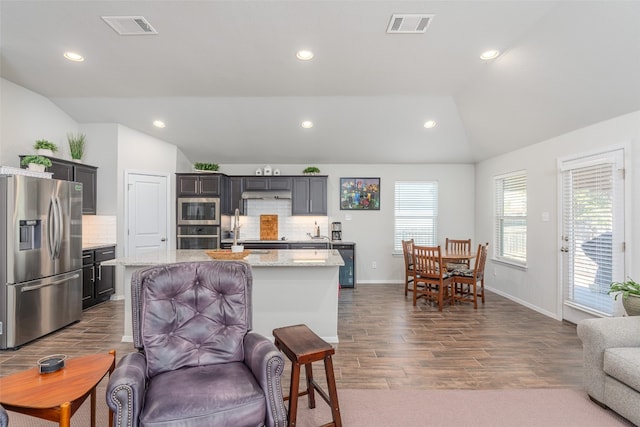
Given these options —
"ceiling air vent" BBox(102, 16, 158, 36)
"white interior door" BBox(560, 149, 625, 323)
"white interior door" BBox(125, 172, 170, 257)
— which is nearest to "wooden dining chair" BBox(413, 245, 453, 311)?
"white interior door" BBox(560, 149, 625, 323)

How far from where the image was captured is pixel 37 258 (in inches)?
137

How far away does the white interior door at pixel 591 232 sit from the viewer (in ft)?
11.1

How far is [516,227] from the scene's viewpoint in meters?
5.19

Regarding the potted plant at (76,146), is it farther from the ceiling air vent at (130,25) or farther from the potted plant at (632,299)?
the potted plant at (632,299)

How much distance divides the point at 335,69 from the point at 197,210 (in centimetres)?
380

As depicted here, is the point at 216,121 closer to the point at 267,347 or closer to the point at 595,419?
the point at 267,347

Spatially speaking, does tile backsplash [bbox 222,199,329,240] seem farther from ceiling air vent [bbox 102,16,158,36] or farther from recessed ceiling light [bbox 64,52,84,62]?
ceiling air vent [bbox 102,16,158,36]

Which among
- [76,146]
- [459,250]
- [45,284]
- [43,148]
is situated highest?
[76,146]

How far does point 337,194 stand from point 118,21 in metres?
4.49

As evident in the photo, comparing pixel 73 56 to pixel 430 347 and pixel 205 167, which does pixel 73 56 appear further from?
pixel 430 347

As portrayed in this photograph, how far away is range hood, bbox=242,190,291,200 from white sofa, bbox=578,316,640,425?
16.2 ft

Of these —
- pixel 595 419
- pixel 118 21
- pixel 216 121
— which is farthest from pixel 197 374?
pixel 216 121

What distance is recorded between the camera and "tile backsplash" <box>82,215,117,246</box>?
508 cm

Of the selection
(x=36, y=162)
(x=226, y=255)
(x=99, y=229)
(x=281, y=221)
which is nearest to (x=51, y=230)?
(x=36, y=162)
